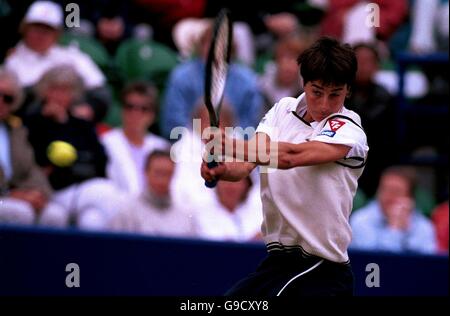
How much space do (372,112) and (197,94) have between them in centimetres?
135

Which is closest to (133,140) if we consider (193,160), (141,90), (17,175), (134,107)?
(134,107)

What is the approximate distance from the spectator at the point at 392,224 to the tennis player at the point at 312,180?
3.00 m

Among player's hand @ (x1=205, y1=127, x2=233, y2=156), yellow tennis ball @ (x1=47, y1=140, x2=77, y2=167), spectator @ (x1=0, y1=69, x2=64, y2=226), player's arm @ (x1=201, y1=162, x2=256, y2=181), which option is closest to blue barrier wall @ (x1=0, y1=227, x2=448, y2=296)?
spectator @ (x1=0, y1=69, x2=64, y2=226)

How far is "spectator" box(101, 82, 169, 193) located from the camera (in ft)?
27.4

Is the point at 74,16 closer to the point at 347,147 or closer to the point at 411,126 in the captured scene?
the point at 411,126

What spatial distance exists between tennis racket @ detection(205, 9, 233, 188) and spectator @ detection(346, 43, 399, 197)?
3365 millimetres

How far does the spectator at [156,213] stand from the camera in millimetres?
7840

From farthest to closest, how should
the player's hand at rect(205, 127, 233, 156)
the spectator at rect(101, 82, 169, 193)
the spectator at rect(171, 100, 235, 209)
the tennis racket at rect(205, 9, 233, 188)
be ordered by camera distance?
1. the spectator at rect(101, 82, 169, 193)
2. the spectator at rect(171, 100, 235, 209)
3. the tennis racket at rect(205, 9, 233, 188)
4. the player's hand at rect(205, 127, 233, 156)

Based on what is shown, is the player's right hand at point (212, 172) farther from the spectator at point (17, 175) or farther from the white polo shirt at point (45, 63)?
the white polo shirt at point (45, 63)

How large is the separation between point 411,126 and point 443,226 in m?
1.39

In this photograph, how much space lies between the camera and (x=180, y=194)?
26.6 feet

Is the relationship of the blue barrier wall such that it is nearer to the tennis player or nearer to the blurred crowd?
the blurred crowd

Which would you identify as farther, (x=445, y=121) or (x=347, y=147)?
(x=445, y=121)
